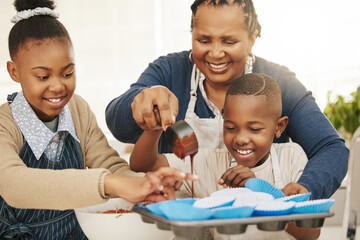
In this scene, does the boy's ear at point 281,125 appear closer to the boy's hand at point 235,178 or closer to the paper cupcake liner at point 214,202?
the boy's hand at point 235,178

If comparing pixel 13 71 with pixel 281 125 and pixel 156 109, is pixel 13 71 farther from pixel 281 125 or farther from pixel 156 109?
pixel 281 125

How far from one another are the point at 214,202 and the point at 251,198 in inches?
4.3

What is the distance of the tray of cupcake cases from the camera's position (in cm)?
82

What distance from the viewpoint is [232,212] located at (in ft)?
2.77

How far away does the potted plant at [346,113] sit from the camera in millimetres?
3461

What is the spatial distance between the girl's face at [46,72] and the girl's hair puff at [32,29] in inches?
0.7

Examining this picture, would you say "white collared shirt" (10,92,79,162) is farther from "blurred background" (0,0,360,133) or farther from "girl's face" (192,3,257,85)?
"blurred background" (0,0,360,133)

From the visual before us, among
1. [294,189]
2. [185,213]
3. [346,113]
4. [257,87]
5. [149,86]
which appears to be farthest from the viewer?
[346,113]

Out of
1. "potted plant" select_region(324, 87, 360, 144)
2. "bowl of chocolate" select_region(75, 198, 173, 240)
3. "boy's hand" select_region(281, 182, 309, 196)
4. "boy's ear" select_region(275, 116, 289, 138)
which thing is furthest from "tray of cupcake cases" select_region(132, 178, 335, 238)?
"potted plant" select_region(324, 87, 360, 144)

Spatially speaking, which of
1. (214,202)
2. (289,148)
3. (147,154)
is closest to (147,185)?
(214,202)

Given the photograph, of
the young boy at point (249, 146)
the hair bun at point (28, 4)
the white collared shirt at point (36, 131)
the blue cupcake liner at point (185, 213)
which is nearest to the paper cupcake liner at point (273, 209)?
the blue cupcake liner at point (185, 213)

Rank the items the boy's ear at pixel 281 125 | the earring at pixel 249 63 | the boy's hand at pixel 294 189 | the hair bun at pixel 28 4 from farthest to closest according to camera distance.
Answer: the earring at pixel 249 63 < the boy's ear at pixel 281 125 < the hair bun at pixel 28 4 < the boy's hand at pixel 294 189

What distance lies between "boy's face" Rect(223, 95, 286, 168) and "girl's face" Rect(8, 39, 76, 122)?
1.56 feet

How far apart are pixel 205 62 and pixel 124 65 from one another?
222 cm
